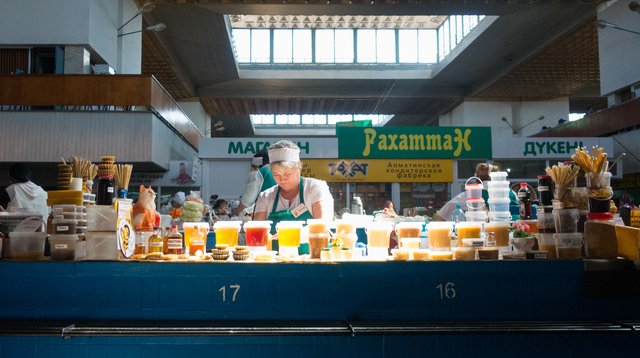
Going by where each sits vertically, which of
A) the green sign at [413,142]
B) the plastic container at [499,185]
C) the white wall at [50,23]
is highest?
the white wall at [50,23]

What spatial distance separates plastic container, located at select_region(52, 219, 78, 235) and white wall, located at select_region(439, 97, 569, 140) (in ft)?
64.9

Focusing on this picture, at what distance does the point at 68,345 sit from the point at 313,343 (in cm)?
109

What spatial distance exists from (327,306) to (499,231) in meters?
0.98

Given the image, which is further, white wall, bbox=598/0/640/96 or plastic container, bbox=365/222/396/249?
white wall, bbox=598/0/640/96

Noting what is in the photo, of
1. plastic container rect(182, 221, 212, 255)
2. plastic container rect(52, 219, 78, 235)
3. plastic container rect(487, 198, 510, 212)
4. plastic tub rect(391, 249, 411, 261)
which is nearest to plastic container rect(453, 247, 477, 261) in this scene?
plastic tub rect(391, 249, 411, 261)

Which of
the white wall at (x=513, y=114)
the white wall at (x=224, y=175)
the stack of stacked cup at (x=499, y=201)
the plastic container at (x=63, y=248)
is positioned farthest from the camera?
the white wall at (x=513, y=114)

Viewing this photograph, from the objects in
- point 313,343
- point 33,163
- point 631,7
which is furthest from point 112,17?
point 631,7

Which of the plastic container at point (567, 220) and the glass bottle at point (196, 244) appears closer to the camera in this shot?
the plastic container at point (567, 220)

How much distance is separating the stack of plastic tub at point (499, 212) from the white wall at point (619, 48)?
12.6 m

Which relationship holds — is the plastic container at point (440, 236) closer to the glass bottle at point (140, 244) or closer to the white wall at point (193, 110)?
the glass bottle at point (140, 244)

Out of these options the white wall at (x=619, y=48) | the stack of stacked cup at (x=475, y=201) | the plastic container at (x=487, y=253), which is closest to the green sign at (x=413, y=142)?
the white wall at (x=619, y=48)

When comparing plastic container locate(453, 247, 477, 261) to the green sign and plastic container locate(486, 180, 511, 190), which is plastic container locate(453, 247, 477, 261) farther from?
the green sign

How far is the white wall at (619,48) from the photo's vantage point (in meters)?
12.9

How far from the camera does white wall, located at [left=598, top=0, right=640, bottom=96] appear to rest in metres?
12.9
